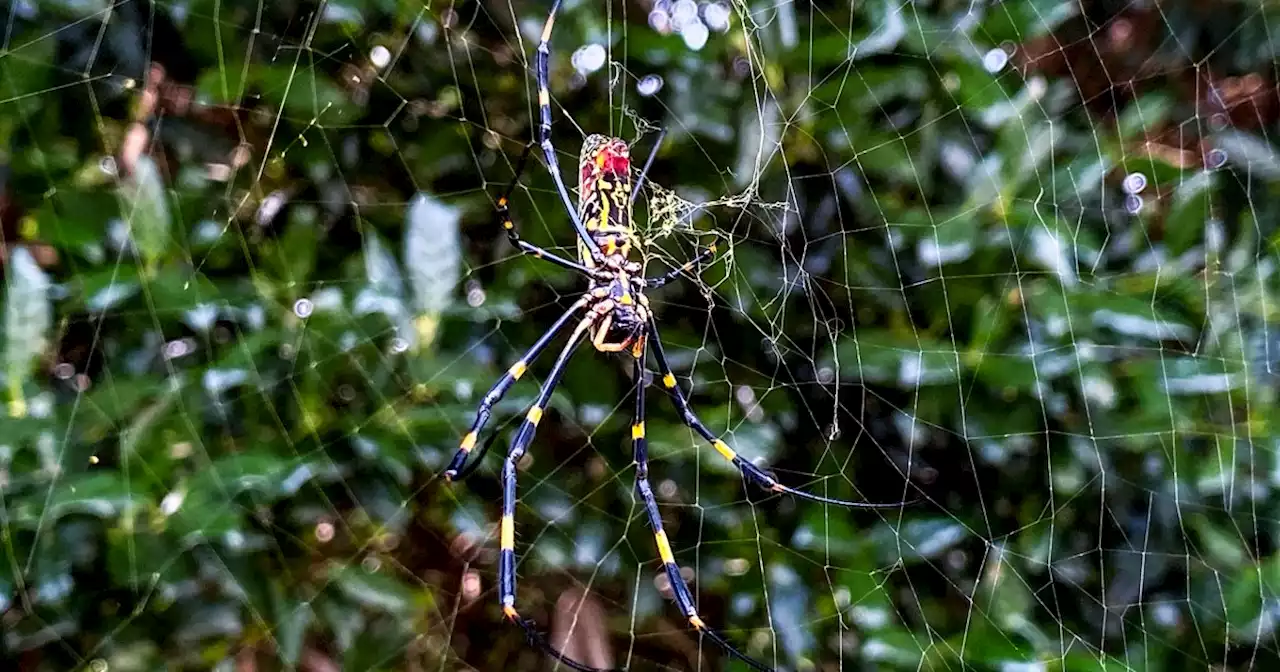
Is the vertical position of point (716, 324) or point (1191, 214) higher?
point (1191, 214)

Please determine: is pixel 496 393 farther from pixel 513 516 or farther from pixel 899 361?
pixel 899 361

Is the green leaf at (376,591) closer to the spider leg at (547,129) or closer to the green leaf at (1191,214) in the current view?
the spider leg at (547,129)

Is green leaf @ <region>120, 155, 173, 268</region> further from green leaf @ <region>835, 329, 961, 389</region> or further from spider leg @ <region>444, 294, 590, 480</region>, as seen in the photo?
green leaf @ <region>835, 329, 961, 389</region>

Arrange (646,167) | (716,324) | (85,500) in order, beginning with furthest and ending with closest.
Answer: (716,324)
(646,167)
(85,500)

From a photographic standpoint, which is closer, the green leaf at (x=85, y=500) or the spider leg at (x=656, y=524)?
the green leaf at (x=85, y=500)

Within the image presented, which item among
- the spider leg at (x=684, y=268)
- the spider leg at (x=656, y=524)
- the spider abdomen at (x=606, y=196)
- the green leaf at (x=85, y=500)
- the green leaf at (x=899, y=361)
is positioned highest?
the spider abdomen at (x=606, y=196)

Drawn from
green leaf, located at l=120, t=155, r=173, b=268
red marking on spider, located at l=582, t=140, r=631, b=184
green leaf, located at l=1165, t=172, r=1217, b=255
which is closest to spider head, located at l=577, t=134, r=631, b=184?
red marking on spider, located at l=582, t=140, r=631, b=184

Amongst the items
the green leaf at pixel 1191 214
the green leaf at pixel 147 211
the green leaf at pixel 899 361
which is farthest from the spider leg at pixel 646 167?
the green leaf at pixel 1191 214

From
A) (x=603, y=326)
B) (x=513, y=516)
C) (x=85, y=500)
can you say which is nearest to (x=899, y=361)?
(x=603, y=326)
